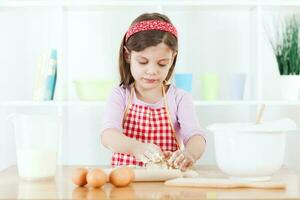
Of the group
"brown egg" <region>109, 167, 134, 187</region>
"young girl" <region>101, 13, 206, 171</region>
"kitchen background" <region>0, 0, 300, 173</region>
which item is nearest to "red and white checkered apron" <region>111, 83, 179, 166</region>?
"young girl" <region>101, 13, 206, 171</region>

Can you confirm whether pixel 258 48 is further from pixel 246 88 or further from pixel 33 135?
pixel 33 135

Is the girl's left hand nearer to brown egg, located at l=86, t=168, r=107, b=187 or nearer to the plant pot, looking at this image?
brown egg, located at l=86, t=168, r=107, b=187

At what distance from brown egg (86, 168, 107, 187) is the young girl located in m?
0.53

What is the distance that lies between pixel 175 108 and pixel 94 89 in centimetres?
42

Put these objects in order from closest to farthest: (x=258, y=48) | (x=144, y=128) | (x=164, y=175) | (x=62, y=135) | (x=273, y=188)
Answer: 1. (x=273, y=188)
2. (x=164, y=175)
3. (x=144, y=128)
4. (x=258, y=48)
5. (x=62, y=135)

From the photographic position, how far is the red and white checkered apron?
2.35 meters

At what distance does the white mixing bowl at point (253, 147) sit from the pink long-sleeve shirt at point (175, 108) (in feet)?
2.22

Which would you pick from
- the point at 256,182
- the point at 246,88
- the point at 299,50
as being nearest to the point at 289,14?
the point at 299,50

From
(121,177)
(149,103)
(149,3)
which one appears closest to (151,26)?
→ (149,103)

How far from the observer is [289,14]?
9.11 ft

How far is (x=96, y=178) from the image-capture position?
1.52 meters

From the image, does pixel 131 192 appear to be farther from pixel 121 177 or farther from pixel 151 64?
pixel 151 64

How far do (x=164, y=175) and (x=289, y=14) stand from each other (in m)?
1.36

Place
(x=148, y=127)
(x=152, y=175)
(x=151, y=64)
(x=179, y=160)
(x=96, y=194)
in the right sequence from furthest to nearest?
(x=148, y=127) → (x=151, y=64) → (x=179, y=160) → (x=152, y=175) → (x=96, y=194)
